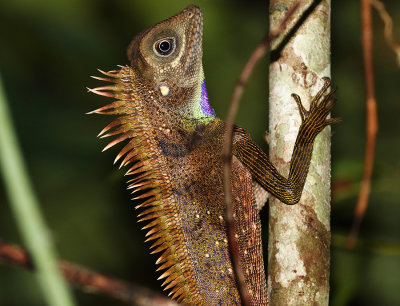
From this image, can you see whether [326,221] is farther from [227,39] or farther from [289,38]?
[227,39]

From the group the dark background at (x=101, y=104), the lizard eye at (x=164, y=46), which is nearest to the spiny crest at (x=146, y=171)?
the lizard eye at (x=164, y=46)

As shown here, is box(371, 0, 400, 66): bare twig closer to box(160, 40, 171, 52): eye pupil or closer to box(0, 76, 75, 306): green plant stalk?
box(160, 40, 171, 52): eye pupil

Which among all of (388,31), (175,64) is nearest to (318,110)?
(388,31)

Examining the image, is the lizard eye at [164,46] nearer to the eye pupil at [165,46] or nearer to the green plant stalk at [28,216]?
the eye pupil at [165,46]

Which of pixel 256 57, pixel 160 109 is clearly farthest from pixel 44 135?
pixel 256 57

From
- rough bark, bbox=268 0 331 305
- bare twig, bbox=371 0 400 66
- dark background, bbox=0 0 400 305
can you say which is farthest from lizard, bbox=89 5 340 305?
dark background, bbox=0 0 400 305

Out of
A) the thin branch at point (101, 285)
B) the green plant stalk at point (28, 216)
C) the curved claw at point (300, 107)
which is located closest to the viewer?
the green plant stalk at point (28, 216)

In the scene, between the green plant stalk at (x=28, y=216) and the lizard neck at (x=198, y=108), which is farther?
the lizard neck at (x=198, y=108)
